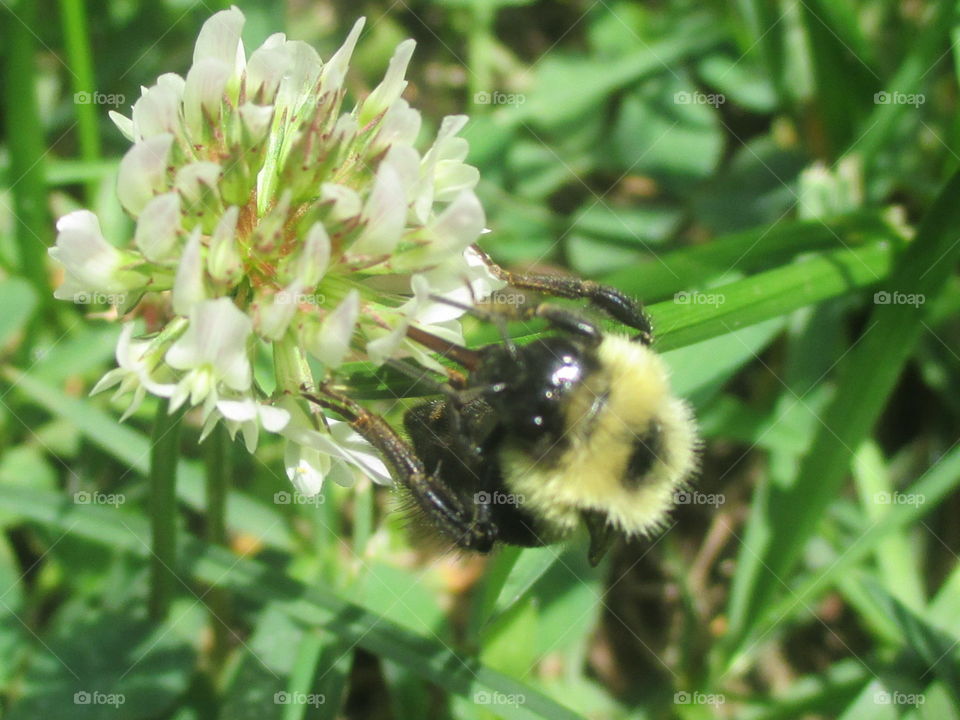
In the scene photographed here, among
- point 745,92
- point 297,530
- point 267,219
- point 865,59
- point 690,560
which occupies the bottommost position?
point 690,560

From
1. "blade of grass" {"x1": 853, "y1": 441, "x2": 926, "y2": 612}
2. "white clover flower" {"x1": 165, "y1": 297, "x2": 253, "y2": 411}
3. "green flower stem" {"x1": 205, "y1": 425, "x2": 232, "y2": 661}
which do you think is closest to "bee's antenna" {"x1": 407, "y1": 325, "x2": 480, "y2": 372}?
"white clover flower" {"x1": 165, "y1": 297, "x2": 253, "y2": 411}

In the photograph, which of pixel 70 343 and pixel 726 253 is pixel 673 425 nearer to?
pixel 726 253

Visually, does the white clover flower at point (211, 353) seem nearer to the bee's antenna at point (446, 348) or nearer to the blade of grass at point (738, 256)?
the bee's antenna at point (446, 348)

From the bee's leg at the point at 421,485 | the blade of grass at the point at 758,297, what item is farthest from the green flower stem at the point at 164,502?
the blade of grass at the point at 758,297

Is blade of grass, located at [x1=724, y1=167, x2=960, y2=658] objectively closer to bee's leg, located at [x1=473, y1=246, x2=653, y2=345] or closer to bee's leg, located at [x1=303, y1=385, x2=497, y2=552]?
bee's leg, located at [x1=473, y1=246, x2=653, y2=345]

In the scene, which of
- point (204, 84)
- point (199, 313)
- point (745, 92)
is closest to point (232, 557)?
point (199, 313)
